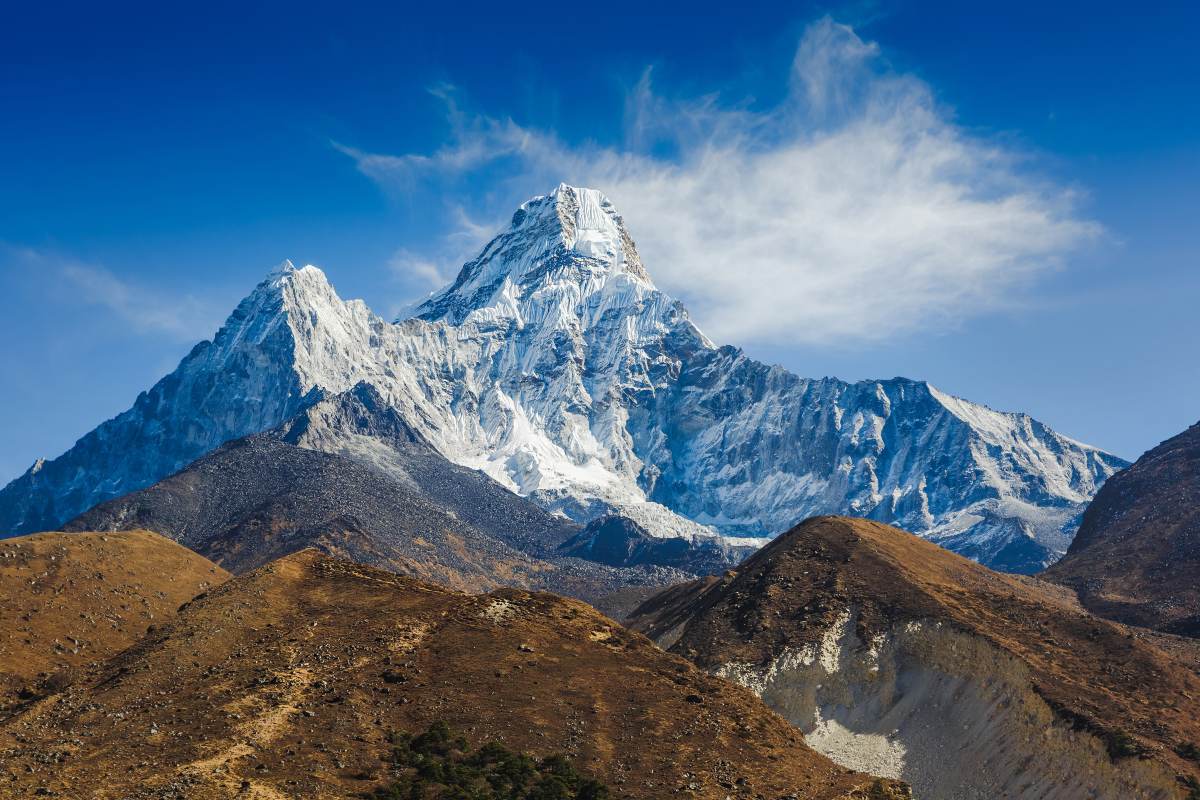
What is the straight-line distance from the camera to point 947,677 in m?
132

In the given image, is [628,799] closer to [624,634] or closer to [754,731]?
[754,731]

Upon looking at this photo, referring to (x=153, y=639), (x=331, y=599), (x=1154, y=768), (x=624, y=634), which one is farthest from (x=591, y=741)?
(x=1154, y=768)

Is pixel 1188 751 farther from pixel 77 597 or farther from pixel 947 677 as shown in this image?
pixel 77 597

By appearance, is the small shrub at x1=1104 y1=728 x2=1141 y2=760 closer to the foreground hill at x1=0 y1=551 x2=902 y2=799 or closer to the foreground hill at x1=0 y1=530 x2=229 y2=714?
the foreground hill at x1=0 y1=551 x2=902 y2=799

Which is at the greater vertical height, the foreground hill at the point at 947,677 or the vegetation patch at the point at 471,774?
the foreground hill at the point at 947,677

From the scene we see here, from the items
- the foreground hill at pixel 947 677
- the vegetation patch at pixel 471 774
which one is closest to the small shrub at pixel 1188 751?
the foreground hill at pixel 947 677

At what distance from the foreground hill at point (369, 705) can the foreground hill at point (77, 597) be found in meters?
10.0

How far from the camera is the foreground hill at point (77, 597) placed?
309 ft

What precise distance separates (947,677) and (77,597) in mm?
89393

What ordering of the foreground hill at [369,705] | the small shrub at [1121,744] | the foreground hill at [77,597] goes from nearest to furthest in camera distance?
the foreground hill at [369,705], the foreground hill at [77,597], the small shrub at [1121,744]

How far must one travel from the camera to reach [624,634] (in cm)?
9669

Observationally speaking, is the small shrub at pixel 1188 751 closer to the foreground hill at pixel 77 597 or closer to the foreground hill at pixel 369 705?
the foreground hill at pixel 369 705

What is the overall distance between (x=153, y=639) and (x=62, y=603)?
2185cm

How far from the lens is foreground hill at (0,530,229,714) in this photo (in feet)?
309
